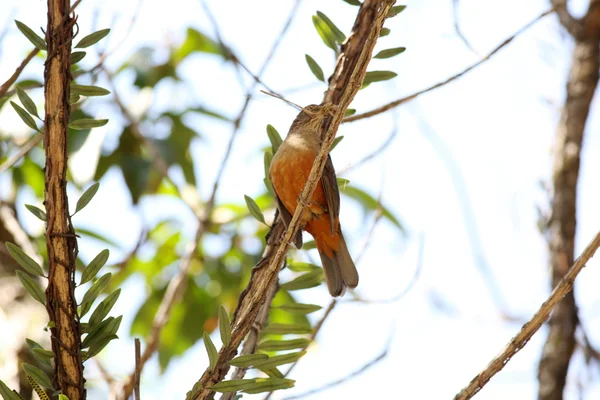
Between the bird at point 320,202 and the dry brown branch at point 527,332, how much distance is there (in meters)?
1.79

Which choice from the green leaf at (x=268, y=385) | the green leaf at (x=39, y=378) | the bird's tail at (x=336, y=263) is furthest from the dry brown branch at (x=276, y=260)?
the bird's tail at (x=336, y=263)

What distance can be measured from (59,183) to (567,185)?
11.3ft

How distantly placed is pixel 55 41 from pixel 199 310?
3729 millimetres

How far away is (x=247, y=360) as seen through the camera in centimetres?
219

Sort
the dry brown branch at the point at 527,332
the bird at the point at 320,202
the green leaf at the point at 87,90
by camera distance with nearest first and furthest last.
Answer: the dry brown branch at the point at 527,332
the green leaf at the point at 87,90
the bird at the point at 320,202

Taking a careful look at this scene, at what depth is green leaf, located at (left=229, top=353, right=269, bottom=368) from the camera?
2152 millimetres

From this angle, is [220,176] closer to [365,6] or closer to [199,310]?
[365,6]

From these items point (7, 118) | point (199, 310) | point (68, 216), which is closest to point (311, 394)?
point (68, 216)

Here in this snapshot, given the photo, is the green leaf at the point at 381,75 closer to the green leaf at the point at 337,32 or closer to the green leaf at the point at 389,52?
the green leaf at the point at 389,52

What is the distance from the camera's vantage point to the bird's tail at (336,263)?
155 inches

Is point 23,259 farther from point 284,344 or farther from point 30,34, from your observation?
point 284,344

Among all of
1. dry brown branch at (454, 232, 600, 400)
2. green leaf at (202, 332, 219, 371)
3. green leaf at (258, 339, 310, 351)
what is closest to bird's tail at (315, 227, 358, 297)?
green leaf at (258, 339, 310, 351)

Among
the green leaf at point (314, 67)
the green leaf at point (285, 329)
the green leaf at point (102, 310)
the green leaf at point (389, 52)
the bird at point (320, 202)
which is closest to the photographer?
the green leaf at point (102, 310)

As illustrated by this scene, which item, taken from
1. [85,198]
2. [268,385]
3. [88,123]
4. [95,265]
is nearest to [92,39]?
[88,123]
